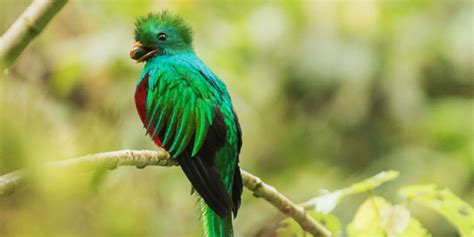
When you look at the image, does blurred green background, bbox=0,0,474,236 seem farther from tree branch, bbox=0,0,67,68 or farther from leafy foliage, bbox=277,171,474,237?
tree branch, bbox=0,0,67,68

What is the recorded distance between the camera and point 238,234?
3.23m

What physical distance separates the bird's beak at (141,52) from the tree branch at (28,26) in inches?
24.4

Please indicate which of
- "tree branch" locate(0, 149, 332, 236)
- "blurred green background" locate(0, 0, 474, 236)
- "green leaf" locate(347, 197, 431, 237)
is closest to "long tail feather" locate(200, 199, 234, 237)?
"tree branch" locate(0, 149, 332, 236)

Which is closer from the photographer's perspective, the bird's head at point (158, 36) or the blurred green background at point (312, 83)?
the bird's head at point (158, 36)

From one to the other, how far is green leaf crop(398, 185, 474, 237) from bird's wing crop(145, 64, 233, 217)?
1.18ft

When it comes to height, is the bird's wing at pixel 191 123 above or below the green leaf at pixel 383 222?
above

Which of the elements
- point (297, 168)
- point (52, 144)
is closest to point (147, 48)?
point (52, 144)

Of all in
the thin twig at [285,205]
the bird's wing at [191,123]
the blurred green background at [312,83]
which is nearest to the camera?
the bird's wing at [191,123]

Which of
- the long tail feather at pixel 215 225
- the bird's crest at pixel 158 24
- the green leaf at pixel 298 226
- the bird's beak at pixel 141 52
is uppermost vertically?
the bird's crest at pixel 158 24

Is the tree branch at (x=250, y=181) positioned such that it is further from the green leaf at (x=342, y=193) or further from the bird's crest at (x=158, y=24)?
the bird's crest at (x=158, y=24)

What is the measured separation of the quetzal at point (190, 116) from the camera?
58.8 inches

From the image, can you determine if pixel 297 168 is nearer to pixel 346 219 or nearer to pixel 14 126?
pixel 346 219

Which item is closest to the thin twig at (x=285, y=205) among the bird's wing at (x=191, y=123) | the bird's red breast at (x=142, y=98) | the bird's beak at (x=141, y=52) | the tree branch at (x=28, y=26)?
the bird's wing at (x=191, y=123)

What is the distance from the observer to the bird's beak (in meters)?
1.78
